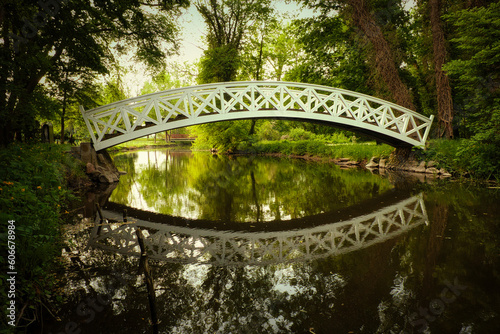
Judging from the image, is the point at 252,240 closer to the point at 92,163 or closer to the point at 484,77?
the point at 92,163

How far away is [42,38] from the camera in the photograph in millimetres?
8523

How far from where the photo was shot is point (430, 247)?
416 centimetres

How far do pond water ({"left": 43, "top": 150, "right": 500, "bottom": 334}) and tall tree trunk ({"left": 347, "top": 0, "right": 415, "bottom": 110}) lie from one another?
7.94 metres

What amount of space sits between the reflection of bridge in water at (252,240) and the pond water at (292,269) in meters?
0.02

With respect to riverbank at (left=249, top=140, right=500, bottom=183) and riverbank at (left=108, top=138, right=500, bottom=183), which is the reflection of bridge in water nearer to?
riverbank at (left=108, top=138, right=500, bottom=183)

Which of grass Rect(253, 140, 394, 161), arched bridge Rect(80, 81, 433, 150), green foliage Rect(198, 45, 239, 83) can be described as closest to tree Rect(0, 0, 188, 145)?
arched bridge Rect(80, 81, 433, 150)

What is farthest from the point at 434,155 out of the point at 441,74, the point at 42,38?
the point at 42,38

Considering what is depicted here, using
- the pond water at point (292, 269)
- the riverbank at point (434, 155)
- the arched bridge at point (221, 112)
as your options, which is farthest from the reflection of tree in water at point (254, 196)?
the riverbank at point (434, 155)

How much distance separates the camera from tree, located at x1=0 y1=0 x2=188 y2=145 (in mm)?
6064

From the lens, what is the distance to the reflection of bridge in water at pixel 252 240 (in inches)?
163

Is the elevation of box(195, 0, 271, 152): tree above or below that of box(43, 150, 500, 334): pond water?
above

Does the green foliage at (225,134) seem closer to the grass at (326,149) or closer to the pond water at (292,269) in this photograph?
the grass at (326,149)

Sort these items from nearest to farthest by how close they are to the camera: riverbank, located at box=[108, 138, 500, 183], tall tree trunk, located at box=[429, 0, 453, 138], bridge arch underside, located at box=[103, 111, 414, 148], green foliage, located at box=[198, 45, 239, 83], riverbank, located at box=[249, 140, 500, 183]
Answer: riverbank, located at box=[108, 138, 500, 183], riverbank, located at box=[249, 140, 500, 183], bridge arch underside, located at box=[103, 111, 414, 148], tall tree trunk, located at box=[429, 0, 453, 138], green foliage, located at box=[198, 45, 239, 83]

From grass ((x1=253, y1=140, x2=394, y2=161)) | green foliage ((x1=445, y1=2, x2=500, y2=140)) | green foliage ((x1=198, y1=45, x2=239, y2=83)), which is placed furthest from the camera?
green foliage ((x1=198, y1=45, x2=239, y2=83))
